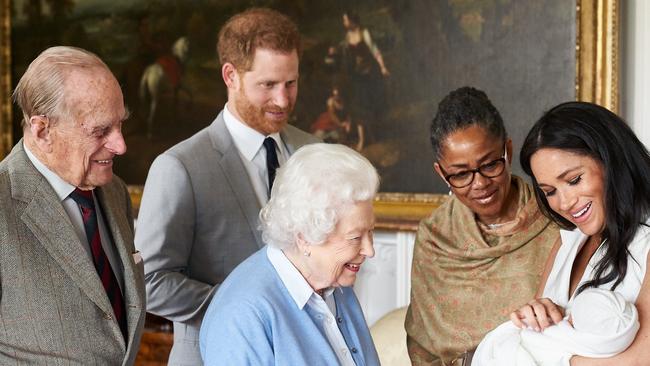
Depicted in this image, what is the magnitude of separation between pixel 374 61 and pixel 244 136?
2.17m

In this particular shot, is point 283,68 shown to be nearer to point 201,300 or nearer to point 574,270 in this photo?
point 201,300

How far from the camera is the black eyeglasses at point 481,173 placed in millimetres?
3684

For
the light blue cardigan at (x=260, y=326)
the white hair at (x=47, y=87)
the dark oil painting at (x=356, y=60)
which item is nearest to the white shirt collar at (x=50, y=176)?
the white hair at (x=47, y=87)

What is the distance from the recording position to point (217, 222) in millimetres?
3922

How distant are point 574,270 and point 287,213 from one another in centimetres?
118

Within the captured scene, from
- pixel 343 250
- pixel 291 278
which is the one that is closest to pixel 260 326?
pixel 291 278

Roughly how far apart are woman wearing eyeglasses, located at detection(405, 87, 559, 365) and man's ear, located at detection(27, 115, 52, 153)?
1.62m

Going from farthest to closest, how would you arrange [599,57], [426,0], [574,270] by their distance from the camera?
[426,0], [599,57], [574,270]

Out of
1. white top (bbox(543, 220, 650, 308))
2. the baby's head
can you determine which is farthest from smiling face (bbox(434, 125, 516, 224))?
the baby's head

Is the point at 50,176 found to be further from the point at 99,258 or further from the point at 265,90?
the point at 265,90

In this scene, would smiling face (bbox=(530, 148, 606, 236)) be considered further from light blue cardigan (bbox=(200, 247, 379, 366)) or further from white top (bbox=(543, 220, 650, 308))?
light blue cardigan (bbox=(200, 247, 379, 366))

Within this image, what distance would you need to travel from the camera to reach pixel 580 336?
2805 millimetres

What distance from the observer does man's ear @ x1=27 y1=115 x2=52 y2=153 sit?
296 cm

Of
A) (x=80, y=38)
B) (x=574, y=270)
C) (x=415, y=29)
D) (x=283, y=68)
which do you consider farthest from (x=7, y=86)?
(x=574, y=270)
